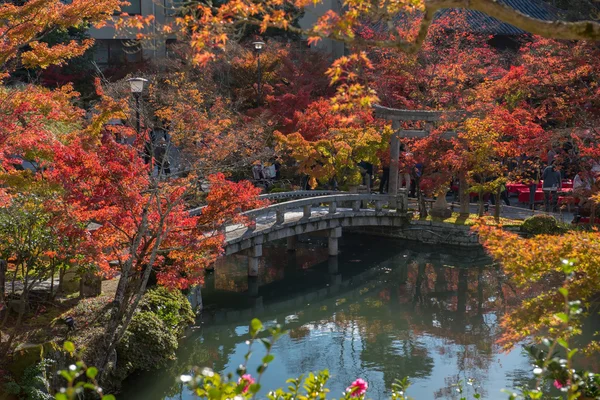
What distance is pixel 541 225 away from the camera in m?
18.6

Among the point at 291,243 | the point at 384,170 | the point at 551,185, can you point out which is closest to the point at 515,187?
the point at 551,185

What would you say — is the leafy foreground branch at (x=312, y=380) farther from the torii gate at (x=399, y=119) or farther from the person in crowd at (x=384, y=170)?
the person in crowd at (x=384, y=170)

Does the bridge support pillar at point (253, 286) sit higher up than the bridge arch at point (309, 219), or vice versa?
the bridge arch at point (309, 219)

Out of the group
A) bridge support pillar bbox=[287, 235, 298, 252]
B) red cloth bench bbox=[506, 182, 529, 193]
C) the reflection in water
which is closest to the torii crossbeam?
the reflection in water

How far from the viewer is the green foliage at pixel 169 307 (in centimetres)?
1185

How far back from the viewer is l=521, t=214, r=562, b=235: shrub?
1852 cm

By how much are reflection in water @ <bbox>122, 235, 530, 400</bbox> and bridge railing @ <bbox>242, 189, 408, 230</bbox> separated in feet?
3.51

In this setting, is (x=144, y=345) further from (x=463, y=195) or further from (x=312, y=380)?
(x=463, y=195)

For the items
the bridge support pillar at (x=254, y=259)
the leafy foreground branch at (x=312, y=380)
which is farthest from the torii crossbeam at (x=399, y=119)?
the leafy foreground branch at (x=312, y=380)

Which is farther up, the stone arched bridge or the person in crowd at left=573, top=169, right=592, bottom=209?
the person in crowd at left=573, top=169, right=592, bottom=209

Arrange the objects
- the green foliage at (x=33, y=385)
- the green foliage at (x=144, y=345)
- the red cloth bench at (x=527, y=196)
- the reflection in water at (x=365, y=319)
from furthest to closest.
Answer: the red cloth bench at (x=527, y=196)
the reflection in water at (x=365, y=319)
the green foliage at (x=144, y=345)
the green foliage at (x=33, y=385)

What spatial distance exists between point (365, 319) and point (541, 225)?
6291 mm

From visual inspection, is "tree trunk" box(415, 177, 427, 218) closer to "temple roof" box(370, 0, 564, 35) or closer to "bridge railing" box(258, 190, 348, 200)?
"bridge railing" box(258, 190, 348, 200)

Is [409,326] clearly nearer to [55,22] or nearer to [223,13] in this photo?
[55,22]
